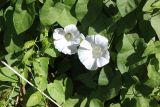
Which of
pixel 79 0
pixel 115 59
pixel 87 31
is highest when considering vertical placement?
pixel 79 0

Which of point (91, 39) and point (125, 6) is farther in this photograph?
point (91, 39)

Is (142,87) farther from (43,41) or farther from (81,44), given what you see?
(43,41)

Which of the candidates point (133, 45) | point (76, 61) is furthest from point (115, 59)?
point (76, 61)

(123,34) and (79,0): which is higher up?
(79,0)

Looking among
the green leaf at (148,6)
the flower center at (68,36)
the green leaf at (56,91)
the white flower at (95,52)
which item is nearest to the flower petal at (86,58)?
the white flower at (95,52)

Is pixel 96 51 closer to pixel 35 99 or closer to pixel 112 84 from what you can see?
pixel 112 84

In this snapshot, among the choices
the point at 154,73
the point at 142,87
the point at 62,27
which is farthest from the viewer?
the point at 62,27

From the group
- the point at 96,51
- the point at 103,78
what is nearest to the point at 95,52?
the point at 96,51

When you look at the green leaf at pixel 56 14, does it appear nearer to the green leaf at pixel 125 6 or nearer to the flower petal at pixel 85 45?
the flower petal at pixel 85 45

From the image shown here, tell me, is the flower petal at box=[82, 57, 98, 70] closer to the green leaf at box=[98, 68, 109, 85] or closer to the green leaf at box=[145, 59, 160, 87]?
the green leaf at box=[98, 68, 109, 85]
